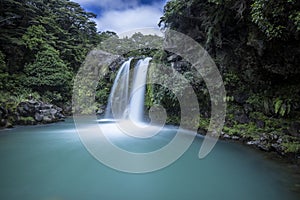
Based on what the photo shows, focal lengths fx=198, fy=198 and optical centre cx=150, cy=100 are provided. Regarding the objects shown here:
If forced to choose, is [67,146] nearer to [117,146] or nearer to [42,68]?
[117,146]

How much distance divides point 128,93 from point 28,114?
18.0 feet

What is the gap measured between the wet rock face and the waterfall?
3798mm

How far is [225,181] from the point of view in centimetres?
342

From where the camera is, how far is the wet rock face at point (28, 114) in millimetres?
7781

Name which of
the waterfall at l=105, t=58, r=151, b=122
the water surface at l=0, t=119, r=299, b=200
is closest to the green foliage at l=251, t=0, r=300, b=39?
the water surface at l=0, t=119, r=299, b=200

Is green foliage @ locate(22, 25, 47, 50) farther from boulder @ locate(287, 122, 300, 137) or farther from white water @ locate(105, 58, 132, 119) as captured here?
boulder @ locate(287, 122, 300, 137)

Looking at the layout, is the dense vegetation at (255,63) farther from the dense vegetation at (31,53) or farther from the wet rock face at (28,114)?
the dense vegetation at (31,53)

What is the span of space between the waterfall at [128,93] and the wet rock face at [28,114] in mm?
3798

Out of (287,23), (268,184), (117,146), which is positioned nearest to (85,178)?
(117,146)

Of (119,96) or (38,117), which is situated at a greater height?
(119,96)

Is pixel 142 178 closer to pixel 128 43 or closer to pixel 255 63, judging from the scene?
pixel 255 63

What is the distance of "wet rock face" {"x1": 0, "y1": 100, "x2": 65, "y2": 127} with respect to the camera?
778 centimetres

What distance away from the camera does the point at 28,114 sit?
28.8 ft

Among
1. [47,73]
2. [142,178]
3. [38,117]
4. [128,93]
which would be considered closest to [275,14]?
[142,178]
